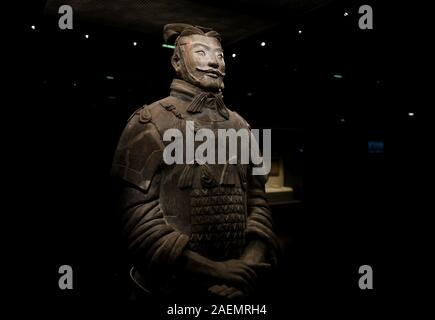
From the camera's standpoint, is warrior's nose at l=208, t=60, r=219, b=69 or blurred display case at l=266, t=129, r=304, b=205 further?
blurred display case at l=266, t=129, r=304, b=205

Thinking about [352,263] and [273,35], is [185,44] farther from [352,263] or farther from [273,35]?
[352,263]

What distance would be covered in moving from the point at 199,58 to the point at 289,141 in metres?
1.77

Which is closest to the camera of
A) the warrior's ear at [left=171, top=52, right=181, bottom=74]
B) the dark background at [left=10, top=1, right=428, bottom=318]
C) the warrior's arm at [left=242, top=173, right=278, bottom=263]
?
the warrior's arm at [left=242, top=173, right=278, bottom=263]

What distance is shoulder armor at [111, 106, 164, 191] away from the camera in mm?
2568

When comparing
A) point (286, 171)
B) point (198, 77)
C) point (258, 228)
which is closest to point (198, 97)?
point (198, 77)

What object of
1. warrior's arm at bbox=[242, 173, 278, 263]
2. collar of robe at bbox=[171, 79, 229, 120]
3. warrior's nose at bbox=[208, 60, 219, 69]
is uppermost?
warrior's nose at bbox=[208, 60, 219, 69]

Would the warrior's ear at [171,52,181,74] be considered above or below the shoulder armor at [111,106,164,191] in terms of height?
above

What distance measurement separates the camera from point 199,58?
2.80m

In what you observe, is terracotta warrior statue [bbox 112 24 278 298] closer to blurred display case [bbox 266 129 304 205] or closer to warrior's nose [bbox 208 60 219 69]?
warrior's nose [bbox 208 60 219 69]

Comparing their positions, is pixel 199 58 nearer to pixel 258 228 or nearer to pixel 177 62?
pixel 177 62

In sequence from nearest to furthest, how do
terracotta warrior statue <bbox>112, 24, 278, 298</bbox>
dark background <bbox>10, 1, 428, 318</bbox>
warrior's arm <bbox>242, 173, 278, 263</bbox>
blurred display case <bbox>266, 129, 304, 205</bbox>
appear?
terracotta warrior statue <bbox>112, 24, 278, 298</bbox>, warrior's arm <bbox>242, 173, 278, 263</bbox>, dark background <bbox>10, 1, 428, 318</bbox>, blurred display case <bbox>266, 129, 304, 205</bbox>

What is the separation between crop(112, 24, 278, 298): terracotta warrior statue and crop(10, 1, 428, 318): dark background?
0.79 metres

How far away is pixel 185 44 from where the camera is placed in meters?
2.84

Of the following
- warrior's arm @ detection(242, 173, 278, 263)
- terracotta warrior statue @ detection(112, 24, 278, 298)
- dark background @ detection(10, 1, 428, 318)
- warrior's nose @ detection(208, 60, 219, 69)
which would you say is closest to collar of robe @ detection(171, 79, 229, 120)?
terracotta warrior statue @ detection(112, 24, 278, 298)
